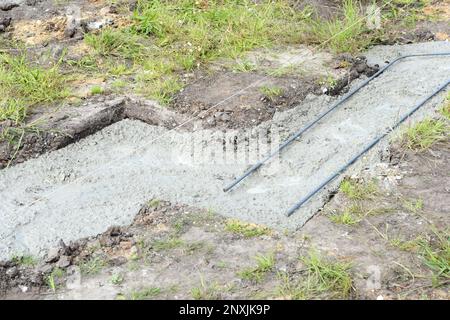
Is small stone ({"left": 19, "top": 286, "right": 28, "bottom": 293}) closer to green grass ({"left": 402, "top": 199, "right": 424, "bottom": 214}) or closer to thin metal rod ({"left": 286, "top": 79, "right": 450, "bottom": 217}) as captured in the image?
thin metal rod ({"left": 286, "top": 79, "right": 450, "bottom": 217})

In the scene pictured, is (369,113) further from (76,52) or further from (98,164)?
(76,52)

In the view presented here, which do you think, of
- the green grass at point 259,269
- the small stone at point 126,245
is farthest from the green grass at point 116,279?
the green grass at point 259,269

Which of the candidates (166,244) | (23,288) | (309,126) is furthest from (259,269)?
(309,126)

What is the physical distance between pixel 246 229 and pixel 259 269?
40 centimetres

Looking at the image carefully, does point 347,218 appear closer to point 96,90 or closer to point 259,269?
point 259,269

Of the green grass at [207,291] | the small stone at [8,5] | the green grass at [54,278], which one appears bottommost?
the green grass at [207,291]

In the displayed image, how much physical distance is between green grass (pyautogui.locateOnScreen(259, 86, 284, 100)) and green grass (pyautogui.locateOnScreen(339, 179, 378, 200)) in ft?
3.78

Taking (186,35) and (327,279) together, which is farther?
(186,35)

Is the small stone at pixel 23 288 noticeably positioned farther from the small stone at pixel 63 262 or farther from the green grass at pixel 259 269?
the green grass at pixel 259 269

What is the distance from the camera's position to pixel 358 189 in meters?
4.09

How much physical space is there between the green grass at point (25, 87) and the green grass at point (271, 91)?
142 centimetres

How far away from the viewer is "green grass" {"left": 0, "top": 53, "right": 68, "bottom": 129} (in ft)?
15.9

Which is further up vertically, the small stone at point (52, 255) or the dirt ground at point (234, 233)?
the small stone at point (52, 255)

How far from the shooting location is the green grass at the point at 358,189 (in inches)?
159
